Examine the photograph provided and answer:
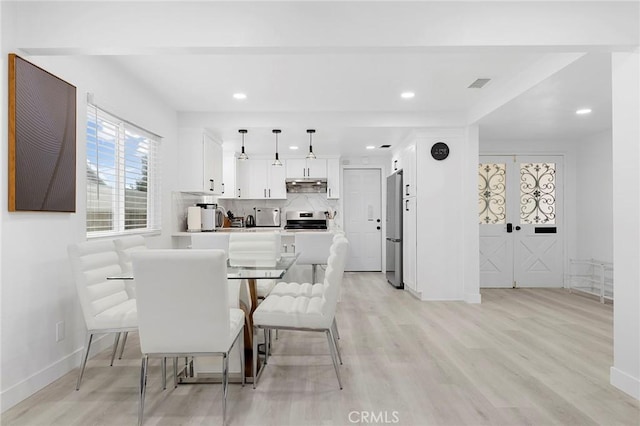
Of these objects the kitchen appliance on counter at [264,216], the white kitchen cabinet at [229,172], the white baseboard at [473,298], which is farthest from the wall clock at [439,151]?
the white kitchen cabinet at [229,172]

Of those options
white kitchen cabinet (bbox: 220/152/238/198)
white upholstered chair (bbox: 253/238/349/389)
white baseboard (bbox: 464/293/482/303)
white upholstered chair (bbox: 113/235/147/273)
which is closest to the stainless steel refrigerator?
white baseboard (bbox: 464/293/482/303)

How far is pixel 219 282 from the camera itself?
1.97 metres

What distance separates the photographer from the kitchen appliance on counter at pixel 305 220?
661cm

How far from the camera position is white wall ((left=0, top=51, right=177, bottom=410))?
220 cm

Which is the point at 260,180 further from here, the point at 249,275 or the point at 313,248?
the point at 249,275

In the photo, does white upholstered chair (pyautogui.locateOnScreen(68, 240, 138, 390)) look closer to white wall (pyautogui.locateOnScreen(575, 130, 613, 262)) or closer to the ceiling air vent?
the ceiling air vent

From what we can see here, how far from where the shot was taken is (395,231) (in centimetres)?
594

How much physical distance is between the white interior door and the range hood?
0.68 metres

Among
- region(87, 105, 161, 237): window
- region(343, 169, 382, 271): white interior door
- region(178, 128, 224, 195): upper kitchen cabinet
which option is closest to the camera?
region(87, 105, 161, 237): window

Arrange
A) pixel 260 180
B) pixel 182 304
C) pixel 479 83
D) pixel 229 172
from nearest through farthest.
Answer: pixel 182 304
pixel 479 83
pixel 229 172
pixel 260 180

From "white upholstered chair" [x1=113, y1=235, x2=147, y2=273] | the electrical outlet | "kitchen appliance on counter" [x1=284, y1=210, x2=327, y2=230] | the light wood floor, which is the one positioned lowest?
the light wood floor

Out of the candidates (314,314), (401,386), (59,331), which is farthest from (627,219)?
(59,331)

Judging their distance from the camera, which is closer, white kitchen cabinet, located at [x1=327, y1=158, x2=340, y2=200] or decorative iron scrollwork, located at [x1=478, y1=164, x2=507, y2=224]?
decorative iron scrollwork, located at [x1=478, y1=164, x2=507, y2=224]

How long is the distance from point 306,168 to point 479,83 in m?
3.67
